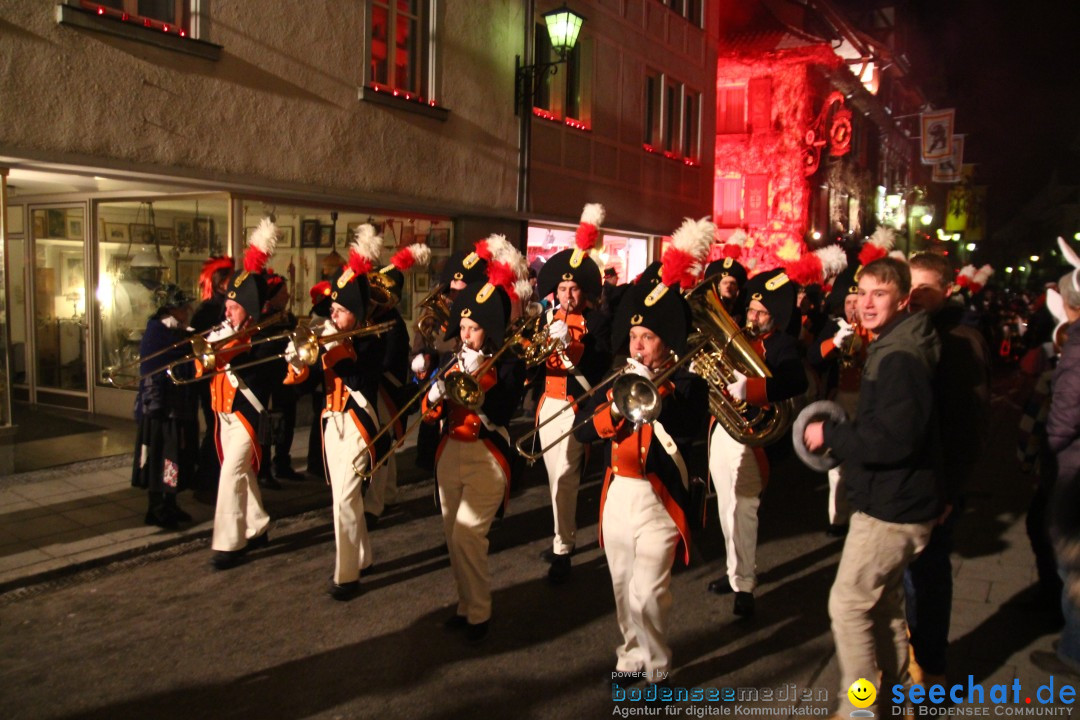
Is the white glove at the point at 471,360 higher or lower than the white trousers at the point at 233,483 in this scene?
→ higher

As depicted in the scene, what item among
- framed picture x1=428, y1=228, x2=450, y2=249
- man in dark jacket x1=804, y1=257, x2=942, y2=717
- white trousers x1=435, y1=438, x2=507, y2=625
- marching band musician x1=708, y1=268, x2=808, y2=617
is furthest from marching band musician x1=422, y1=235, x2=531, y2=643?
framed picture x1=428, y1=228, x2=450, y2=249

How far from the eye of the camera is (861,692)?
11.4 feet

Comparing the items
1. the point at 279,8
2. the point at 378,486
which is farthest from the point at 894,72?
the point at 378,486

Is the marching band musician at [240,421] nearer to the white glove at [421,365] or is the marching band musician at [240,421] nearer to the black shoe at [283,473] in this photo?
the white glove at [421,365]

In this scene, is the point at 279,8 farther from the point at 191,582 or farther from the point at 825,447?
the point at 825,447

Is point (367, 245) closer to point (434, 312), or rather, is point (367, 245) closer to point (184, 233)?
point (434, 312)

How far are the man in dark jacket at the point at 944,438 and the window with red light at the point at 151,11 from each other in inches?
309

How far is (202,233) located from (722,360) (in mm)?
7804

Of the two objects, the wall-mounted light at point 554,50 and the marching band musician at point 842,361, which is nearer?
the marching band musician at point 842,361

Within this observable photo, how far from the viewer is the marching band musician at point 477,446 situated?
458 centimetres

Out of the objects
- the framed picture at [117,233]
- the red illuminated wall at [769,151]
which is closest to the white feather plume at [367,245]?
the framed picture at [117,233]

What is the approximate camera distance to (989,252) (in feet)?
239

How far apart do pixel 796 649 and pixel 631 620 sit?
128 cm

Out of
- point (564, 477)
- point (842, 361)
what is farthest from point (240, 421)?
point (842, 361)
